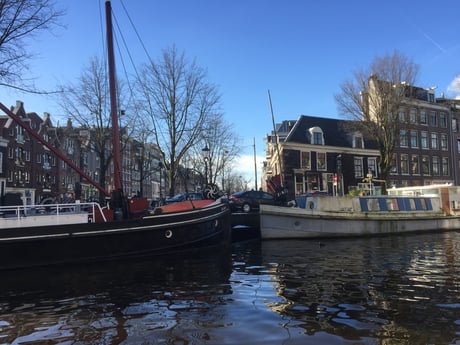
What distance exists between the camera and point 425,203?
2419 cm

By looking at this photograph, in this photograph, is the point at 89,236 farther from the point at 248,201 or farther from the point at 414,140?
the point at 414,140

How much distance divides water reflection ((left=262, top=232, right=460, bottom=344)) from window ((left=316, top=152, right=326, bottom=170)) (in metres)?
29.8

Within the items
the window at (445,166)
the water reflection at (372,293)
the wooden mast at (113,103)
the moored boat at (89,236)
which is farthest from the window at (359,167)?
the wooden mast at (113,103)

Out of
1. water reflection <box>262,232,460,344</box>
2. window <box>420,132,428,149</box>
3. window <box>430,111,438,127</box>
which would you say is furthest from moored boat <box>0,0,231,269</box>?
window <box>430,111,438,127</box>

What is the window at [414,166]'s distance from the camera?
49.1 m

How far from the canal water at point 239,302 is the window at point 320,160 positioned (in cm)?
3152

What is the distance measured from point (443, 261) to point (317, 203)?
866 centimetres

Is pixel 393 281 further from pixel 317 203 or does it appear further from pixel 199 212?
pixel 317 203

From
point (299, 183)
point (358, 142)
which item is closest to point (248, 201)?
point (299, 183)

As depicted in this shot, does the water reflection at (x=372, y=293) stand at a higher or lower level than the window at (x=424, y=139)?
lower

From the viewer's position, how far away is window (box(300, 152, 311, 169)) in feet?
143

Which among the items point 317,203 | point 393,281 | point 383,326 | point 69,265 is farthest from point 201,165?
point 383,326

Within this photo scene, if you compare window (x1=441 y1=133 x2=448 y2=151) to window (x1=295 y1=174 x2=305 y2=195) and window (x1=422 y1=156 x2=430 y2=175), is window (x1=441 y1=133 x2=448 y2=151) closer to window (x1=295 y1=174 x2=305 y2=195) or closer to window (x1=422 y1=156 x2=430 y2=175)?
window (x1=422 y1=156 x2=430 y2=175)

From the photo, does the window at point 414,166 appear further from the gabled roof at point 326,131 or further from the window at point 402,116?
the window at point 402,116
